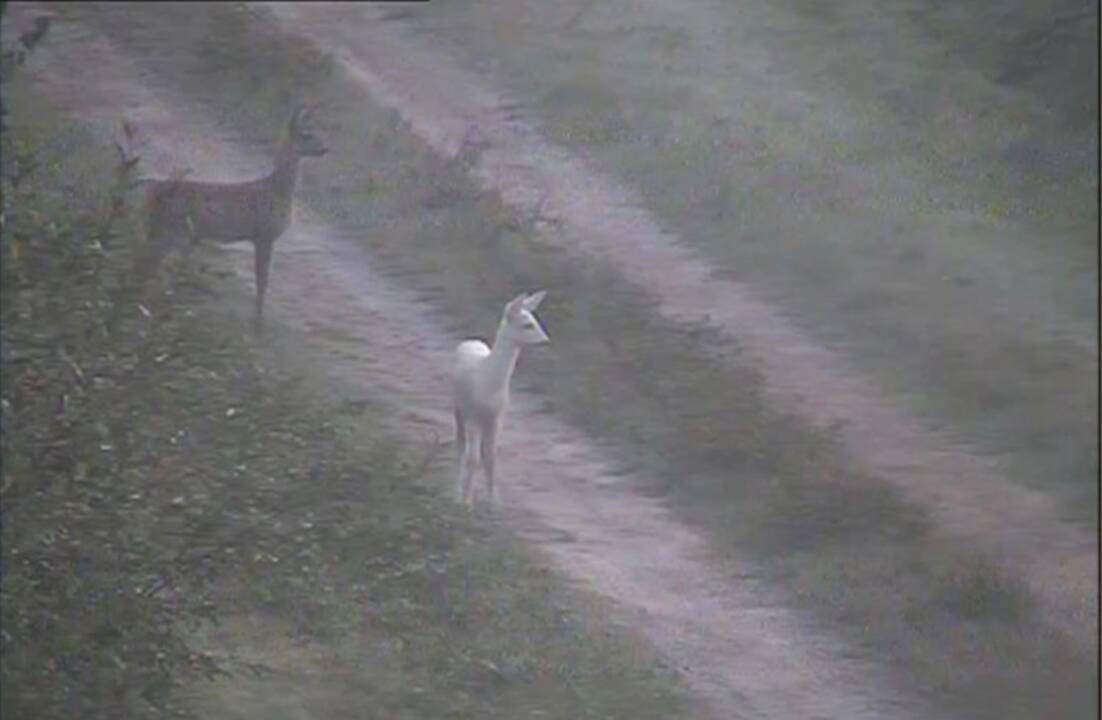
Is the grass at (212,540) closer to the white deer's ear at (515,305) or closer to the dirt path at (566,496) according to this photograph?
the dirt path at (566,496)

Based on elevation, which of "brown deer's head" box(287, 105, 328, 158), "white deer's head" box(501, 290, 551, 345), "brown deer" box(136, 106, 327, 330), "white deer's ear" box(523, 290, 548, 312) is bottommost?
"white deer's head" box(501, 290, 551, 345)

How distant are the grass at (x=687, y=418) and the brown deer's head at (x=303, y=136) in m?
0.04

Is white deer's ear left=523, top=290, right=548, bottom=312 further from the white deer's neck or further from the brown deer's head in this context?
the brown deer's head

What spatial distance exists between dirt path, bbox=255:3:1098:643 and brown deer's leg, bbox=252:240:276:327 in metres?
0.56

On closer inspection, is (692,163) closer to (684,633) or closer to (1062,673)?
(684,633)

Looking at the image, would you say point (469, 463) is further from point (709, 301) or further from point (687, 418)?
point (709, 301)

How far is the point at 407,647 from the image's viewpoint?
6.48m

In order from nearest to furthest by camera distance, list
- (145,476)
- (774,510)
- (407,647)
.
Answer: (145,476), (407,647), (774,510)

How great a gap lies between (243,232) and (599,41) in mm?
1230

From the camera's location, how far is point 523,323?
265 inches

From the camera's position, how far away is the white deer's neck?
677cm

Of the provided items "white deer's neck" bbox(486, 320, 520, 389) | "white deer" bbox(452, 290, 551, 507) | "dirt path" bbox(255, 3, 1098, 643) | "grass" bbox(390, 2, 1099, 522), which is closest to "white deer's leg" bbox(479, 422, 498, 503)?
"white deer" bbox(452, 290, 551, 507)

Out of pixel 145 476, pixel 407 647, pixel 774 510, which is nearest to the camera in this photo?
pixel 145 476

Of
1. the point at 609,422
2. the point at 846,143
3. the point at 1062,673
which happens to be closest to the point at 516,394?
the point at 609,422
